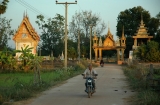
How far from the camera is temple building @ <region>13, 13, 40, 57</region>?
49625mm

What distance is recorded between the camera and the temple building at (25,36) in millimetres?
49625

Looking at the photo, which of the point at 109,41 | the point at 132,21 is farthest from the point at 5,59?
the point at 132,21

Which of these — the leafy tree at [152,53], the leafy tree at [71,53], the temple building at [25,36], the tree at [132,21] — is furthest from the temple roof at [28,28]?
the tree at [132,21]

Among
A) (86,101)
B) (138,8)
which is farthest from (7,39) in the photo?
Result: (86,101)

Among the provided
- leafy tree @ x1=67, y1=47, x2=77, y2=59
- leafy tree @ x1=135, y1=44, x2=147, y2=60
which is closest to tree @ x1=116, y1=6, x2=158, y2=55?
leafy tree @ x1=67, y1=47, x2=77, y2=59


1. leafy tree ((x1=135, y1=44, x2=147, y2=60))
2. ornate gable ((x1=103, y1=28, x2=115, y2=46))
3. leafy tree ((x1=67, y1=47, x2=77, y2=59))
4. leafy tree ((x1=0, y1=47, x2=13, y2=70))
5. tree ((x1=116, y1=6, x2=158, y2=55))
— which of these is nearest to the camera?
leafy tree ((x1=0, y1=47, x2=13, y2=70))

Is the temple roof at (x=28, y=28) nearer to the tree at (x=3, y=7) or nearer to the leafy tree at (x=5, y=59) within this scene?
the leafy tree at (x=5, y=59)

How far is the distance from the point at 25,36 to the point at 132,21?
1188 inches

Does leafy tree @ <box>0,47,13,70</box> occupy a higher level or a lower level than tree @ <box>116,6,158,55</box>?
lower

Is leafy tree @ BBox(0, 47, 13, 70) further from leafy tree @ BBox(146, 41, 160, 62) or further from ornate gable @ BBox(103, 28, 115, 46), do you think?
ornate gable @ BBox(103, 28, 115, 46)

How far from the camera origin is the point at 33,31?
50531 mm

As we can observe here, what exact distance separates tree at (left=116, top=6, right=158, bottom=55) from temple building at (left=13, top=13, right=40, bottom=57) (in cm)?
2607

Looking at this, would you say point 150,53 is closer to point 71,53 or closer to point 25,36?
point 71,53

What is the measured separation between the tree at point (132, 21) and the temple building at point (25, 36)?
26068mm
